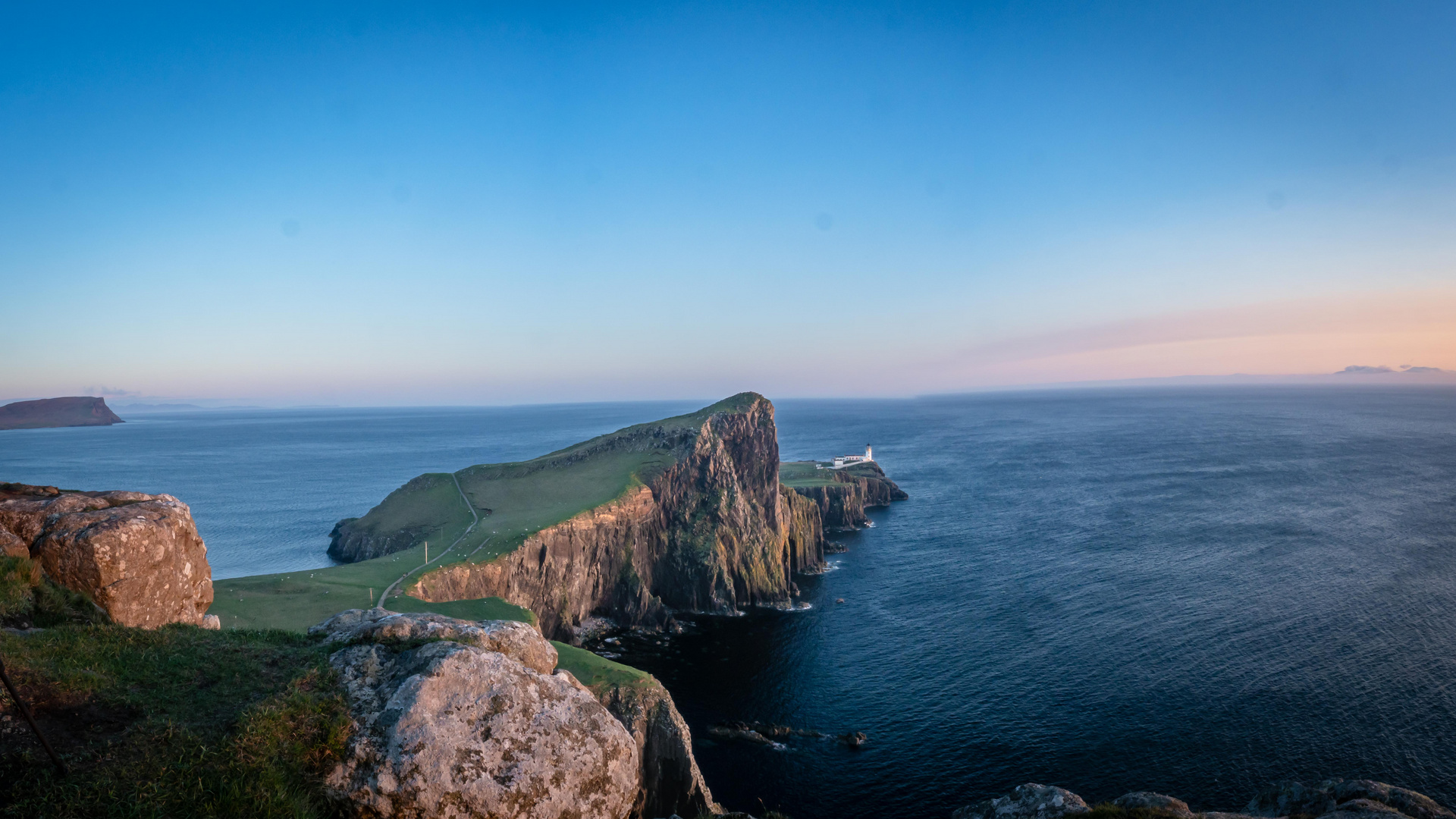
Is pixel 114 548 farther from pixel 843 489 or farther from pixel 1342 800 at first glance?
pixel 843 489

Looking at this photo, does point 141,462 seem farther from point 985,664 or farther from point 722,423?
point 985,664

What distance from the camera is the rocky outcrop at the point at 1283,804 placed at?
17.3 m

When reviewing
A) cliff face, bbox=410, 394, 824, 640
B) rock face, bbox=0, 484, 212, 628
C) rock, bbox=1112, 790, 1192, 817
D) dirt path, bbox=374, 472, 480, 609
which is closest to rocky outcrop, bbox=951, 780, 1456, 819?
rock, bbox=1112, 790, 1192, 817

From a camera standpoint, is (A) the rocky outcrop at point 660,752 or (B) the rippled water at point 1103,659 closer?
(A) the rocky outcrop at point 660,752

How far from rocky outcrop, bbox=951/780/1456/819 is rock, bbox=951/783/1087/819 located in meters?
0.02

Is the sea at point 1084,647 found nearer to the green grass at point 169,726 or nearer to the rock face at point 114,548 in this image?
the rock face at point 114,548

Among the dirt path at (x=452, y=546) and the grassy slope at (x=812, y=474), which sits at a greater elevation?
the dirt path at (x=452, y=546)

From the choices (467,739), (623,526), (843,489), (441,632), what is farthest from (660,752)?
(843,489)

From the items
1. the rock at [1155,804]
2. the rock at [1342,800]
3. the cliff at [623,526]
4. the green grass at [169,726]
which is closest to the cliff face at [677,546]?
the cliff at [623,526]

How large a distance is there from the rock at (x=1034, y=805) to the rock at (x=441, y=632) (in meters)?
15.5

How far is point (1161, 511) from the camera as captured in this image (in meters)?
93.4

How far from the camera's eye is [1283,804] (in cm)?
2047

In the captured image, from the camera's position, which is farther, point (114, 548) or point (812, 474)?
point (812, 474)

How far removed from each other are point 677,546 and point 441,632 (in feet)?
184
